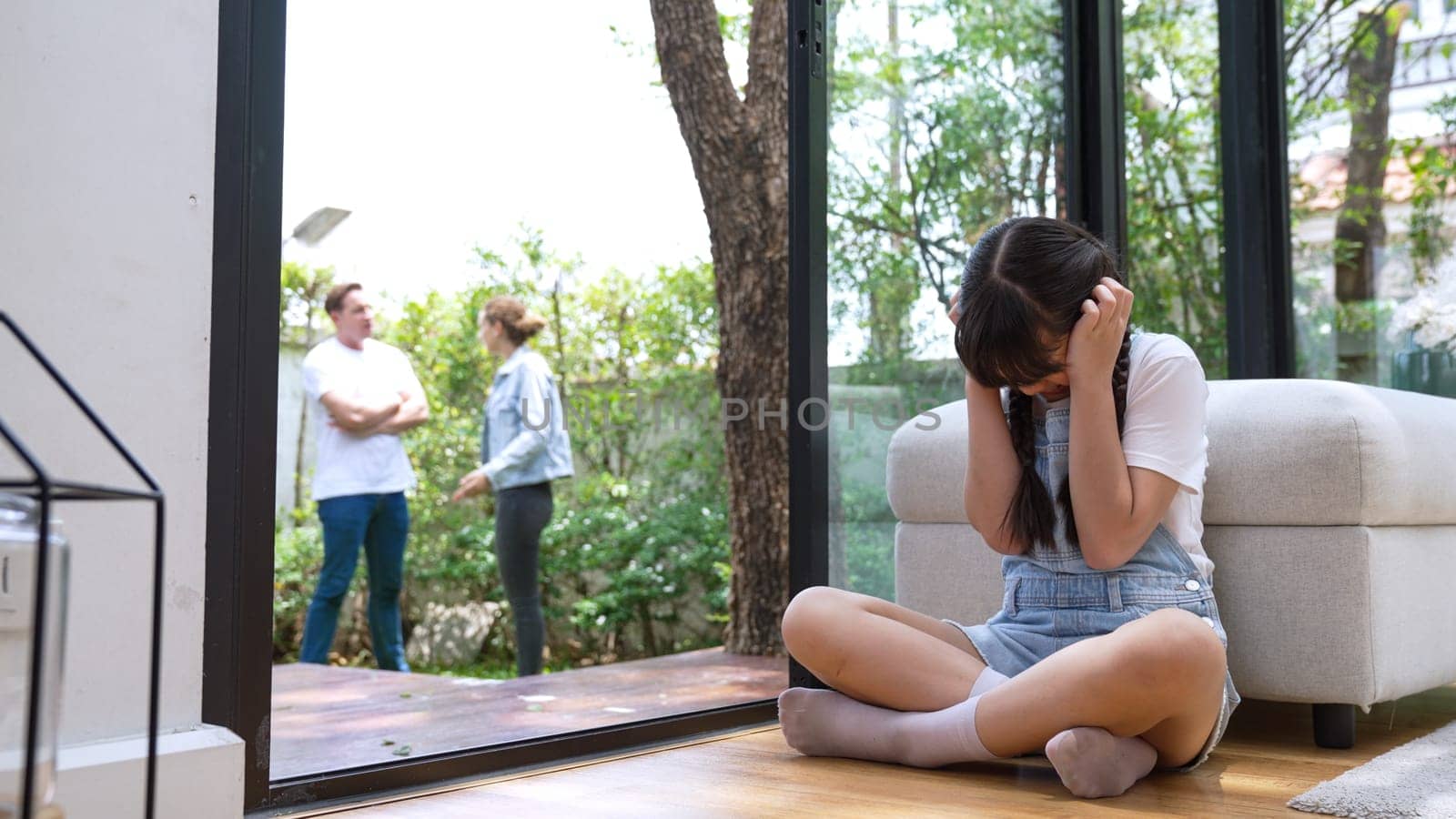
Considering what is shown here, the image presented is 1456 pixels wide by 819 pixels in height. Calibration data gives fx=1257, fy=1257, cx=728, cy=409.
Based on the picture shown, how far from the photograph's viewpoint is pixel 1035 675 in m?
1.57

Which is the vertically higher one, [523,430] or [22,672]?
[523,430]

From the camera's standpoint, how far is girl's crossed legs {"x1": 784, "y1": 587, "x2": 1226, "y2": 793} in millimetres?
1513

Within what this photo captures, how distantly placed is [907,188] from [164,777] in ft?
6.71

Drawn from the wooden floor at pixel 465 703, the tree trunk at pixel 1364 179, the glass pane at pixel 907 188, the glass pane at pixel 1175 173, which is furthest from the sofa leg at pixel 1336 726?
the tree trunk at pixel 1364 179

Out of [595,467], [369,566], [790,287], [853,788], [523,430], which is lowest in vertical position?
[853,788]

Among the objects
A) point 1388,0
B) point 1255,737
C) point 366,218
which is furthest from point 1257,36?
point 366,218

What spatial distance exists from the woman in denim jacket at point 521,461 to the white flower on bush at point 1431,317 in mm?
2313

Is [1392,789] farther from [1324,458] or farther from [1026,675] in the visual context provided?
[1324,458]

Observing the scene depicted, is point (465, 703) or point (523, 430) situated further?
point (523, 430)

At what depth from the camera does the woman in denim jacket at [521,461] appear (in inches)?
141

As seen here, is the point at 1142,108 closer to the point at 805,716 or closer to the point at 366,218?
the point at 805,716

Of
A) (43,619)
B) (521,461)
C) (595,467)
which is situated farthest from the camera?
(595,467)

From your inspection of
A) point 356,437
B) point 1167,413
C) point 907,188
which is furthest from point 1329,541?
point 356,437

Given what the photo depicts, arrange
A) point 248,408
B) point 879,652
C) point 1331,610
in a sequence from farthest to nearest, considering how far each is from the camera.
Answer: point 1331,610 < point 879,652 < point 248,408
